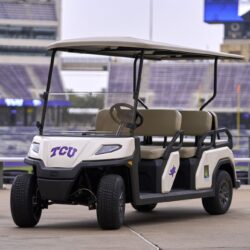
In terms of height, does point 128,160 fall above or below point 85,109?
below

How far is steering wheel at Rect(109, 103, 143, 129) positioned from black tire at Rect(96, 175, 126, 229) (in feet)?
2.83

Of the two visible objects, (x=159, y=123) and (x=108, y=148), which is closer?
(x=108, y=148)

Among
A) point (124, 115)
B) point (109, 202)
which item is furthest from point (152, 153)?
point (109, 202)

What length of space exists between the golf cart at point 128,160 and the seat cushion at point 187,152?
0.01m

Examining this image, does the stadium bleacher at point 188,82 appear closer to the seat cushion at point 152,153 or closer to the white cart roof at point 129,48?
the white cart roof at point 129,48

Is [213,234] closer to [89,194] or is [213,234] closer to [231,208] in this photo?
[89,194]

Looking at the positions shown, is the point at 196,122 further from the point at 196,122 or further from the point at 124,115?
the point at 124,115

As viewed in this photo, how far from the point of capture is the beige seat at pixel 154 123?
34.9 feet

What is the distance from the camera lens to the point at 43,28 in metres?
111

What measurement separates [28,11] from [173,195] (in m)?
105

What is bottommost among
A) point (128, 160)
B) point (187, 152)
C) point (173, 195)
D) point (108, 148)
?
point (173, 195)

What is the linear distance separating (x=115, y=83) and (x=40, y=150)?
273 feet

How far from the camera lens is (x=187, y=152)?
10914 millimetres

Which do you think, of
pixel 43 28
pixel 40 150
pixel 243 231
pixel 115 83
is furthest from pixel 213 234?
pixel 43 28
